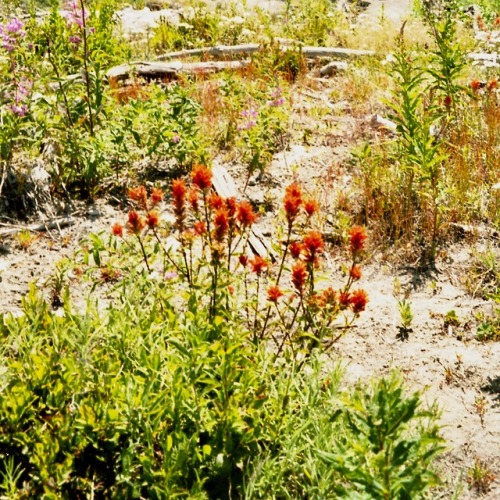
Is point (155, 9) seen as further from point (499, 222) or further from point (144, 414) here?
point (144, 414)

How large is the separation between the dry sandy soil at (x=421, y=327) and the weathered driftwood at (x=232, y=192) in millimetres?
148

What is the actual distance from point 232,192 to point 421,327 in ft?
6.24

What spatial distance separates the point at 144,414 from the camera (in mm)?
2832

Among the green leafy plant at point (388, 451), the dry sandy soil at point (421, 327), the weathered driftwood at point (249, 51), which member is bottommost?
the dry sandy soil at point (421, 327)

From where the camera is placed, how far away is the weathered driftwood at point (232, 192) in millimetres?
4895

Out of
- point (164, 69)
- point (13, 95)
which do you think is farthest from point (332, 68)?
point (13, 95)

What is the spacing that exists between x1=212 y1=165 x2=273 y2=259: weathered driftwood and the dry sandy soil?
0.15 meters

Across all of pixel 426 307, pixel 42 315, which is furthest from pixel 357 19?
pixel 42 315

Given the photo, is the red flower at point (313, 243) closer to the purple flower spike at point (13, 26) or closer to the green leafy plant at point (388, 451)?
the green leafy plant at point (388, 451)

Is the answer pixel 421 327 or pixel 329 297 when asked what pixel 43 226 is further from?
pixel 421 327

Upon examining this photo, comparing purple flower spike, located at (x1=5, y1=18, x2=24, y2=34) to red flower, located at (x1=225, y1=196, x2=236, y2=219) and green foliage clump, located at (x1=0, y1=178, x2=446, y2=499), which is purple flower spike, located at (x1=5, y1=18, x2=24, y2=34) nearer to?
green foliage clump, located at (x1=0, y1=178, x2=446, y2=499)

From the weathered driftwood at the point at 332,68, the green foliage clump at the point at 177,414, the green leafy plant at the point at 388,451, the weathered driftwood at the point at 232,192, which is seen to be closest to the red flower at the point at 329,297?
the green foliage clump at the point at 177,414

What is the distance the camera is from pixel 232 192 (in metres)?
5.46

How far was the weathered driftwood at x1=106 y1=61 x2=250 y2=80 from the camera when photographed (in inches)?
295
